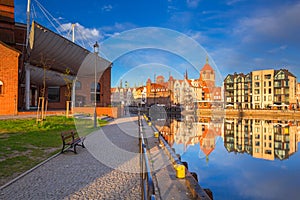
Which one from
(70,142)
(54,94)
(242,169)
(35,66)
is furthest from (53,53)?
(242,169)

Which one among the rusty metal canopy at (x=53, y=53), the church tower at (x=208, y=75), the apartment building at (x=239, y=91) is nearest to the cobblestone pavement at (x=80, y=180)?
the church tower at (x=208, y=75)

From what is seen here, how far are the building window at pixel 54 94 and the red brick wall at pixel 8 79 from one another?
15.3 metres

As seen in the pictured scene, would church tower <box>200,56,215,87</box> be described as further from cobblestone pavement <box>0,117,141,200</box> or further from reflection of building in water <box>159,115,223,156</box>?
reflection of building in water <box>159,115,223,156</box>

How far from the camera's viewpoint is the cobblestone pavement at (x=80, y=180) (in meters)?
5.23

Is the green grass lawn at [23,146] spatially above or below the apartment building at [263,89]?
below

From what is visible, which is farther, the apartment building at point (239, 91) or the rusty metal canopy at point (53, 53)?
the apartment building at point (239, 91)

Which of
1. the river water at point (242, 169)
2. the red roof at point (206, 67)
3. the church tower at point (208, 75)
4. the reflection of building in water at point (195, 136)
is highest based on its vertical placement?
the red roof at point (206, 67)

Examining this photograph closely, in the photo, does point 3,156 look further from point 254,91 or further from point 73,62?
point 254,91

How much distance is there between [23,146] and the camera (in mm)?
10258

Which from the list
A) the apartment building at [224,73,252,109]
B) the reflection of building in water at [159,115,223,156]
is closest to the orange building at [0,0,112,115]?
the reflection of building in water at [159,115,223,156]

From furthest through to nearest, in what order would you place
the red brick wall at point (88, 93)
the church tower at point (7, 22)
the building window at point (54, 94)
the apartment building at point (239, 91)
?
the apartment building at point (239, 91), the building window at point (54, 94), the red brick wall at point (88, 93), the church tower at point (7, 22)

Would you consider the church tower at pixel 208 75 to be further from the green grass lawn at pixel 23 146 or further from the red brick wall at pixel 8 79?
the red brick wall at pixel 8 79

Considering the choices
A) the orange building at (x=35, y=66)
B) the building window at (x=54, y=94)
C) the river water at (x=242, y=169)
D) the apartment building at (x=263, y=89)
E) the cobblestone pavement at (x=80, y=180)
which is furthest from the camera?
the apartment building at (x=263, y=89)

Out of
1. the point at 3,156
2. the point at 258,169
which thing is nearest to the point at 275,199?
the point at 258,169
